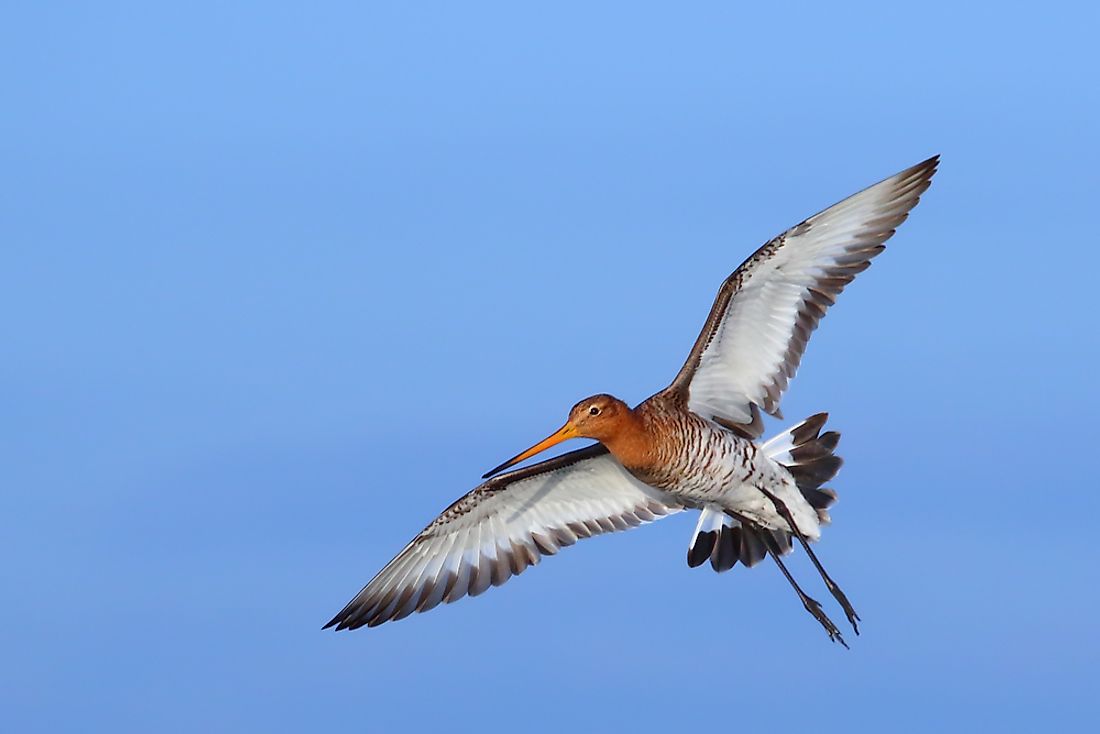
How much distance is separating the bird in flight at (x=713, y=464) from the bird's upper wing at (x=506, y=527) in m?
0.01

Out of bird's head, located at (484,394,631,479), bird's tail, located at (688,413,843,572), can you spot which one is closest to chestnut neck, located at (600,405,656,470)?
bird's head, located at (484,394,631,479)

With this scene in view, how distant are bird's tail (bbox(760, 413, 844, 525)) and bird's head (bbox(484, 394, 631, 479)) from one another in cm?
164

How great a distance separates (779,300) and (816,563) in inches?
95.5

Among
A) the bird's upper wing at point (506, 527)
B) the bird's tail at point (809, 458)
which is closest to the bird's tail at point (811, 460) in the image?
the bird's tail at point (809, 458)

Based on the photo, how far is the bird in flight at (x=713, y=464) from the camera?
59.7ft

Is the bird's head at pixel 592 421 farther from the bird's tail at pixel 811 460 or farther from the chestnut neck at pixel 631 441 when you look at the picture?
the bird's tail at pixel 811 460

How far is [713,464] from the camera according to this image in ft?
59.6

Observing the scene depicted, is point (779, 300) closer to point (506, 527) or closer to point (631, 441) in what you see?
point (631, 441)

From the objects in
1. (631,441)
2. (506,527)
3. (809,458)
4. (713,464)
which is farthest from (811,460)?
(506,527)

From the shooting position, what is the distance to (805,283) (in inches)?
731

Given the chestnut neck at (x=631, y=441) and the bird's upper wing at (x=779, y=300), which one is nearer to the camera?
the chestnut neck at (x=631, y=441)

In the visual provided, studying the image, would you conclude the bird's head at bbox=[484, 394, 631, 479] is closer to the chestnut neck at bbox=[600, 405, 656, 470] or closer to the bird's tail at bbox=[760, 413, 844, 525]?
the chestnut neck at bbox=[600, 405, 656, 470]

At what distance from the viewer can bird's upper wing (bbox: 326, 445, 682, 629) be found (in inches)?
758

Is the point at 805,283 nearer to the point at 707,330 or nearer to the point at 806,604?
the point at 707,330
